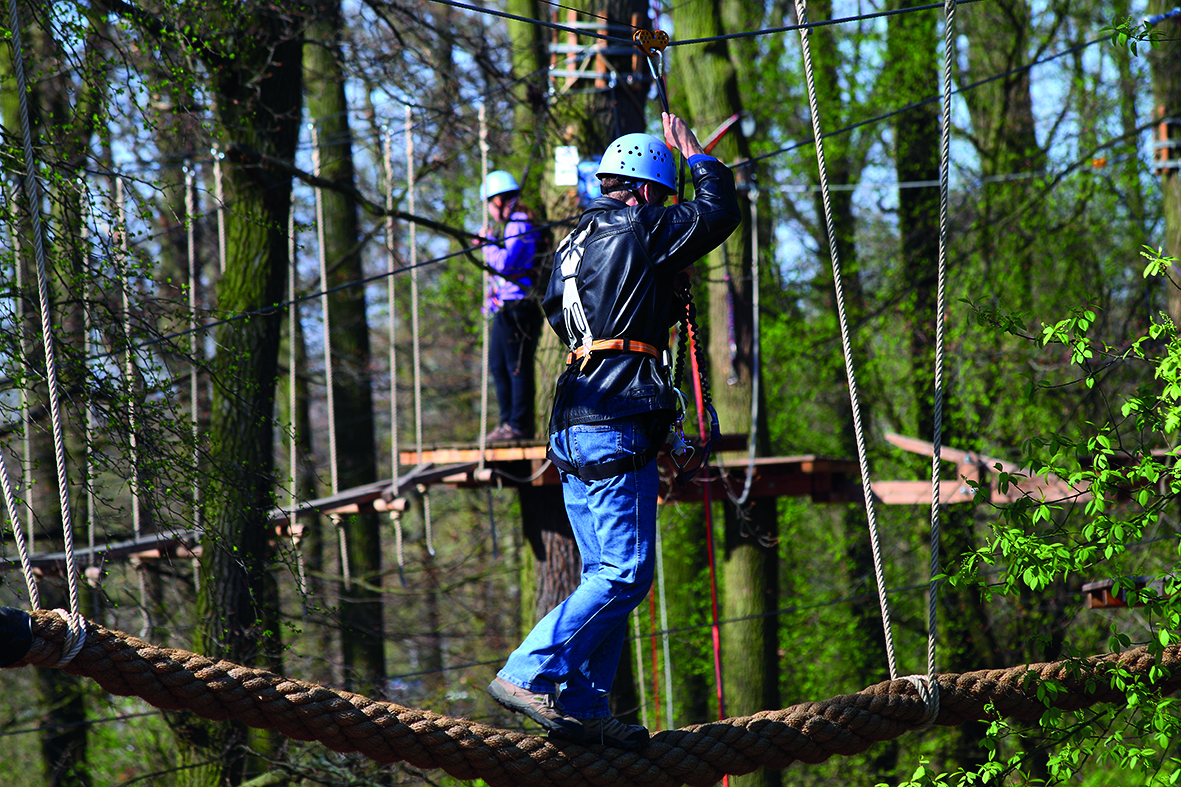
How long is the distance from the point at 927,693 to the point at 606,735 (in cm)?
97

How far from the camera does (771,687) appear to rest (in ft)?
28.8

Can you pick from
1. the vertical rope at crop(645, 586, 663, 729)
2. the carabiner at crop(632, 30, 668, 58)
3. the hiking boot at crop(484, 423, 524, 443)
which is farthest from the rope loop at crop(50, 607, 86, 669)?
the hiking boot at crop(484, 423, 524, 443)

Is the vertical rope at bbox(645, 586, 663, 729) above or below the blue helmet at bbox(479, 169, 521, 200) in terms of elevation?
below

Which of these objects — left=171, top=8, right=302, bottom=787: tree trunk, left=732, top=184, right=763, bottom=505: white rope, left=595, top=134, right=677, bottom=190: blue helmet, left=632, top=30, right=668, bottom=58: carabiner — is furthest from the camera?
left=732, top=184, right=763, bottom=505: white rope

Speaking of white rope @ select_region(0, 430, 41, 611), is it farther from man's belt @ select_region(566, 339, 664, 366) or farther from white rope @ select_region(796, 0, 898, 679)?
white rope @ select_region(796, 0, 898, 679)

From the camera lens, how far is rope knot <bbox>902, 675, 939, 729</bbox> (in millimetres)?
3230

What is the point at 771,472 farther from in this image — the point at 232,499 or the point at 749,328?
the point at 232,499

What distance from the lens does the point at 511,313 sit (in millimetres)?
6629

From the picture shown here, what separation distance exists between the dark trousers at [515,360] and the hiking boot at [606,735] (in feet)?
12.3

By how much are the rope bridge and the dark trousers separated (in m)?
3.79

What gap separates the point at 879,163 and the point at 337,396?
6727mm

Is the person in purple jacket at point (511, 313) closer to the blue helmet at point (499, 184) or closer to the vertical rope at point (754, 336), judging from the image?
the blue helmet at point (499, 184)

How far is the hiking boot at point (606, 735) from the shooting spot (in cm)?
305

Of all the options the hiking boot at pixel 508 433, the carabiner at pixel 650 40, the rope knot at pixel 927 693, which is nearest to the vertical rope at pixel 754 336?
the hiking boot at pixel 508 433
